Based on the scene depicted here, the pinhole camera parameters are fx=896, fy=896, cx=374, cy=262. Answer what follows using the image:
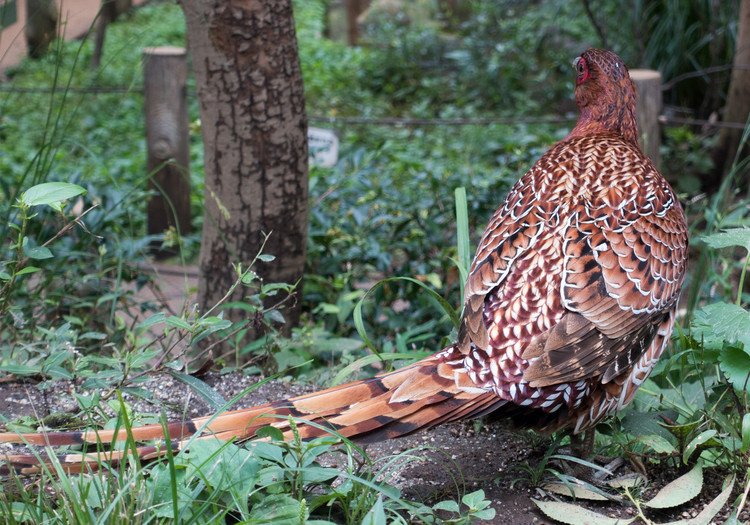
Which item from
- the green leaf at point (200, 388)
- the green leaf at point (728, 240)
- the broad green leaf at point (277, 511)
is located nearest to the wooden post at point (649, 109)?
the green leaf at point (728, 240)

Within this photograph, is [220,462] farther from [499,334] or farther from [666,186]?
[666,186]

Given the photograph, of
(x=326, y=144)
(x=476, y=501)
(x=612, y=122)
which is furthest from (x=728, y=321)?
(x=326, y=144)

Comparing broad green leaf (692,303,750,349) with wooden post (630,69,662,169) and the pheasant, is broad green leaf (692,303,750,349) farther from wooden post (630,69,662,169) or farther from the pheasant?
wooden post (630,69,662,169)

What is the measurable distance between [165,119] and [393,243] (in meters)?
2.16

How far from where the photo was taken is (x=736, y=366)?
8.65 feet

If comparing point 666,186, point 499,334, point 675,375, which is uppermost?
point 666,186

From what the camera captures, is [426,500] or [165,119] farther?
[165,119]

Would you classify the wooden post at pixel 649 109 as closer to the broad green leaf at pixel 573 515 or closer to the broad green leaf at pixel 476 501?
the broad green leaf at pixel 573 515

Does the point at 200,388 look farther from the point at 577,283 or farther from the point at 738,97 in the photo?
the point at 738,97

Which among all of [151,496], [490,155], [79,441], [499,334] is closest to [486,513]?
[499,334]

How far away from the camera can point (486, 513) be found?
2.29 metres

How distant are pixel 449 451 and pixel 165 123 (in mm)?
3799

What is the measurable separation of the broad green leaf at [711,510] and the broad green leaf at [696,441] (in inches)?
5.2

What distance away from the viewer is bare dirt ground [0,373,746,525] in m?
2.54
